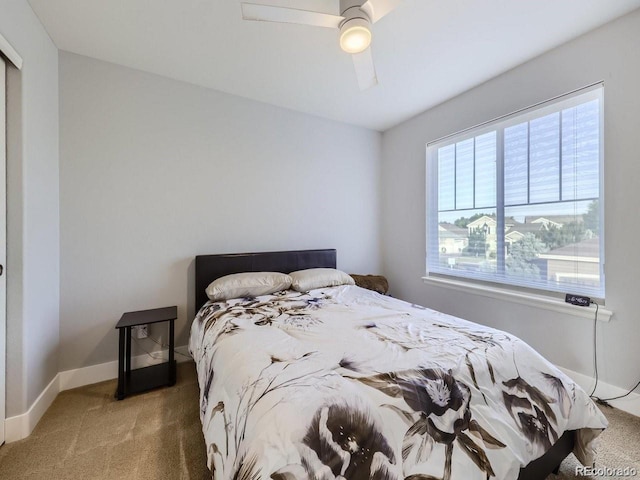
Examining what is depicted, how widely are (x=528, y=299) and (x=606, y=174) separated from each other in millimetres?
1073

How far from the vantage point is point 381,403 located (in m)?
0.95

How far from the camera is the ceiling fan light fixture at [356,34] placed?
56.6 inches

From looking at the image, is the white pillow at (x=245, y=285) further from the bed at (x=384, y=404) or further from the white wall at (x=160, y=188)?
the bed at (x=384, y=404)

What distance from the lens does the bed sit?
2.78 feet

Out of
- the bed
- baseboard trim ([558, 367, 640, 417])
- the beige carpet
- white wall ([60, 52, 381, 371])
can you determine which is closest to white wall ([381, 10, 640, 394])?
baseboard trim ([558, 367, 640, 417])

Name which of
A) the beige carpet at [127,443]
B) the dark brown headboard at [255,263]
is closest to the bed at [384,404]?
the beige carpet at [127,443]

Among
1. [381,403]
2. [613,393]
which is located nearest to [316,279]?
[381,403]

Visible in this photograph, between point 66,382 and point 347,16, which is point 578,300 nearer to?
point 347,16

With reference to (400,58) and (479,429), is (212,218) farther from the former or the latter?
(479,429)

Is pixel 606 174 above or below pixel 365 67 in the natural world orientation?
below

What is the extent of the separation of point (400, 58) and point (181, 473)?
3092 mm

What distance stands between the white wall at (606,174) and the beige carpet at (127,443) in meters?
0.45

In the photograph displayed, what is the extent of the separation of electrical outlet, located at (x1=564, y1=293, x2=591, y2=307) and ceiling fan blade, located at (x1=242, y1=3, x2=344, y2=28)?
251 cm

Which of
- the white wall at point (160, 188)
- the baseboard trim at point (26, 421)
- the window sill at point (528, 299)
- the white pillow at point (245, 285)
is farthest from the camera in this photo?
the white pillow at point (245, 285)
